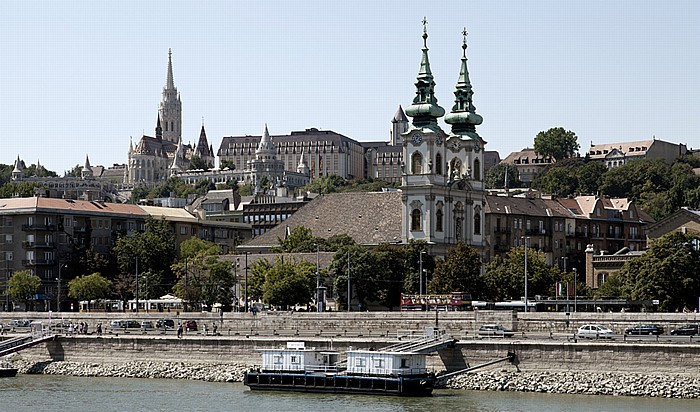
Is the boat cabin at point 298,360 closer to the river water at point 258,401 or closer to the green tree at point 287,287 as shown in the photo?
the river water at point 258,401

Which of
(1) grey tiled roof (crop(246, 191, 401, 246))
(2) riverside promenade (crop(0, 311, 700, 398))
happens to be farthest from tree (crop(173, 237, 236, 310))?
(2) riverside promenade (crop(0, 311, 700, 398))

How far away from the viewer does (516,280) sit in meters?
106

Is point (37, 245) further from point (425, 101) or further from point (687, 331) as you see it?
point (687, 331)

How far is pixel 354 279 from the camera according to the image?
364ft

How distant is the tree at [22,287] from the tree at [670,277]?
54.8 metres

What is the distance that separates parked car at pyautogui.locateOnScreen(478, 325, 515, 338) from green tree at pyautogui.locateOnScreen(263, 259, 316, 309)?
3147 centimetres

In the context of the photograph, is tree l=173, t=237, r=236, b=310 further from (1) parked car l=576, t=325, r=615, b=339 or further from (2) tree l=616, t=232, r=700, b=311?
(1) parked car l=576, t=325, r=615, b=339

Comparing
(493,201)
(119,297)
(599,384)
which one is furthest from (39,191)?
(599,384)

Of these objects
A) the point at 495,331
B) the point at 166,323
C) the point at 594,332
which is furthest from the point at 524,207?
the point at 594,332

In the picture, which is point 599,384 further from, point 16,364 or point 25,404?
point 16,364

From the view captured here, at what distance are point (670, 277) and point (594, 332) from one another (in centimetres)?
2070

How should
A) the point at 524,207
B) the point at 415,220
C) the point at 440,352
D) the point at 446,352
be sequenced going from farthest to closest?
the point at 524,207, the point at 415,220, the point at 440,352, the point at 446,352

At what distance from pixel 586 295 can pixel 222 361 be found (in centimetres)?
4112

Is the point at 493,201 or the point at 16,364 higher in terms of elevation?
the point at 493,201
